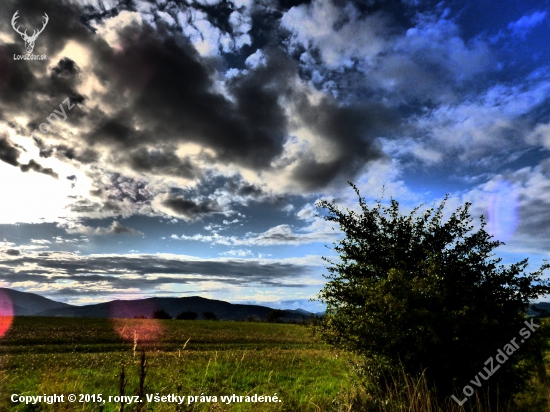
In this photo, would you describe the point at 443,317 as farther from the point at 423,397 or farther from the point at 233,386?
the point at 233,386

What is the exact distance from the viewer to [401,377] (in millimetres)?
7766

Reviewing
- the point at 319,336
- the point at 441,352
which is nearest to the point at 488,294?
the point at 441,352

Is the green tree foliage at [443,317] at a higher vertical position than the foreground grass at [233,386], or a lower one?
higher

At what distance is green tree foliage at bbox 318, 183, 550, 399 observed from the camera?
294 inches

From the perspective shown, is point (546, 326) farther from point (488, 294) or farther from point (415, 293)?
point (415, 293)

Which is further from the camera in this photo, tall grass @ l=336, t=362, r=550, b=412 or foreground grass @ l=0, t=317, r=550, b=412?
tall grass @ l=336, t=362, r=550, b=412

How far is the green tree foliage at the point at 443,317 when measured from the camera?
7.46 metres

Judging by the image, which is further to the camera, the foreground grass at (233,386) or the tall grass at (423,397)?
the tall grass at (423,397)

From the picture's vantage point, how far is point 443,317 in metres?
7.41

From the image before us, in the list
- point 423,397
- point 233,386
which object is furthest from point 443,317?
point 233,386

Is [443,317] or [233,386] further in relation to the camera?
[233,386]

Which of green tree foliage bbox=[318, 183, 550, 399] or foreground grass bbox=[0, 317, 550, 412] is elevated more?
green tree foliage bbox=[318, 183, 550, 399]

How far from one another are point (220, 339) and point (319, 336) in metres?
39.7

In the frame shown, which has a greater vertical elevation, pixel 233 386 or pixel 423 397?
pixel 423 397
